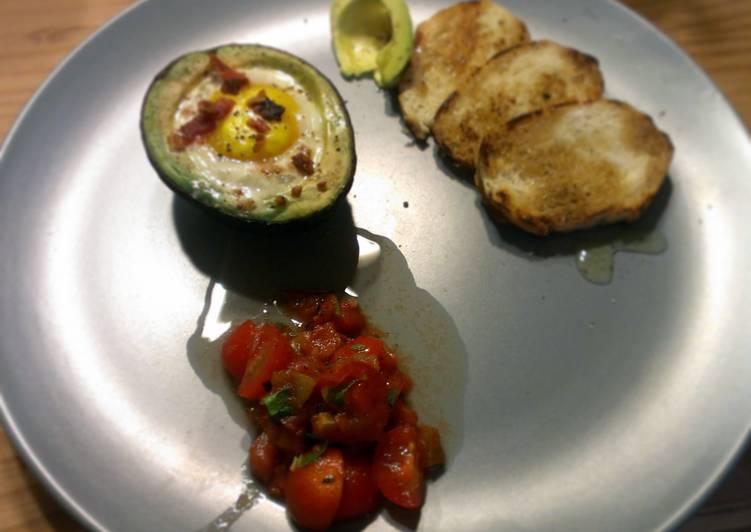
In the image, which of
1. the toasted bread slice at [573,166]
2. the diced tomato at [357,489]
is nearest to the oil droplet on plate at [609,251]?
the toasted bread slice at [573,166]

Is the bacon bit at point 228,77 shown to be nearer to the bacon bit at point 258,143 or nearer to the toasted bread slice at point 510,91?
the bacon bit at point 258,143

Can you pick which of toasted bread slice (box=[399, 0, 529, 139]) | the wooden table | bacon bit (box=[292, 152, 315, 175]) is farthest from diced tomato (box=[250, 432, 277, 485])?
the wooden table

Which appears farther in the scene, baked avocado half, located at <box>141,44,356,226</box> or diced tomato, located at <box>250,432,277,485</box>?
baked avocado half, located at <box>141,44,356,226</box>

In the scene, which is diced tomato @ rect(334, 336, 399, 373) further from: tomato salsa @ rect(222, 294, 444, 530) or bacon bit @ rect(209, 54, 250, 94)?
bacon bit @ rect(209, 54, 250, 94)

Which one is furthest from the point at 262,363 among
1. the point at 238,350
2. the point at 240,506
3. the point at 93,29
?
the point at 93,29

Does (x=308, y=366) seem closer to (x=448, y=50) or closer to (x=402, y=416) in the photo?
(x=402, y=416)

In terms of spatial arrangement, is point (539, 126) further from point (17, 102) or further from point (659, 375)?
point (17, 102)

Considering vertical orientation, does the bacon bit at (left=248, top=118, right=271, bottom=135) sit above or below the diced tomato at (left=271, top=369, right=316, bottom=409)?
above

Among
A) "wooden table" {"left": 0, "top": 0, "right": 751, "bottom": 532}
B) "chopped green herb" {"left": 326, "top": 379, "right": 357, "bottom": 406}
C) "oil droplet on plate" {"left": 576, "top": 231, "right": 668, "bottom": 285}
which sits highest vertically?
"wooden table" {"left": 0, "top": 0, "right": 751, "bottom": 532}
